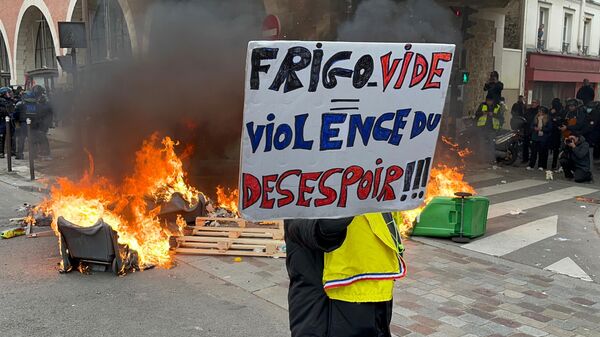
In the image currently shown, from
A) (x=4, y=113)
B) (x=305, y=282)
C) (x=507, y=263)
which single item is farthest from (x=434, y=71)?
(x=4, y=113)

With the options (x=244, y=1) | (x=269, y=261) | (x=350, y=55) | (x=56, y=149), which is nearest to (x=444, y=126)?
(x=244, y=1)

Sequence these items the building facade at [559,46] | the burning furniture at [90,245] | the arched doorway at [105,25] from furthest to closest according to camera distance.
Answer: the building facade at [559,46] < the arched doorway at [105,25] < the burning furniture at [90,245]

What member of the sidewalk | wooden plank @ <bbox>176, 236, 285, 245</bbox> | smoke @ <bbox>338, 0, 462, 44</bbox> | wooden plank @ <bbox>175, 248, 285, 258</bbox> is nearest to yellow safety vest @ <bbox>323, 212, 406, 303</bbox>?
the sidewalk

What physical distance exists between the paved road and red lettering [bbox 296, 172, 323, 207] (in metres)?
4.47

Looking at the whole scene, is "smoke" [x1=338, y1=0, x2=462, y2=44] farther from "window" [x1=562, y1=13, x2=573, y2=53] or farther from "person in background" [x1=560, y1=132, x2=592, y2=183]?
"window" [x1=562, y1=13, x2=573, y2=53]

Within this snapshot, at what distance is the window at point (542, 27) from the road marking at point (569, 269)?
15882mm

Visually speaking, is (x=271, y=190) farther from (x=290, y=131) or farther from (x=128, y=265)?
(x=128, y=265)

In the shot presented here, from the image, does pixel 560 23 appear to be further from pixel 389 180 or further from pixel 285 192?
pixel 285 192

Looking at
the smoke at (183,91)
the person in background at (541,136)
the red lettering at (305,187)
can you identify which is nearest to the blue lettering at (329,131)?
the red lettering at (305,187)

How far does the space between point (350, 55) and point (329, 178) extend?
18.4 inches

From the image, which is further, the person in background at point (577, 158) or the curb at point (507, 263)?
the person in background at point (577, 158)

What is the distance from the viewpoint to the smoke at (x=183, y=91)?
27.9ft

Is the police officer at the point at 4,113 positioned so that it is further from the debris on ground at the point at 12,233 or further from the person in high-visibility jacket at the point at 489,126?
the person in high-visibility jacket at the point at 489,126

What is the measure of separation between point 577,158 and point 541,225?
4.37m
